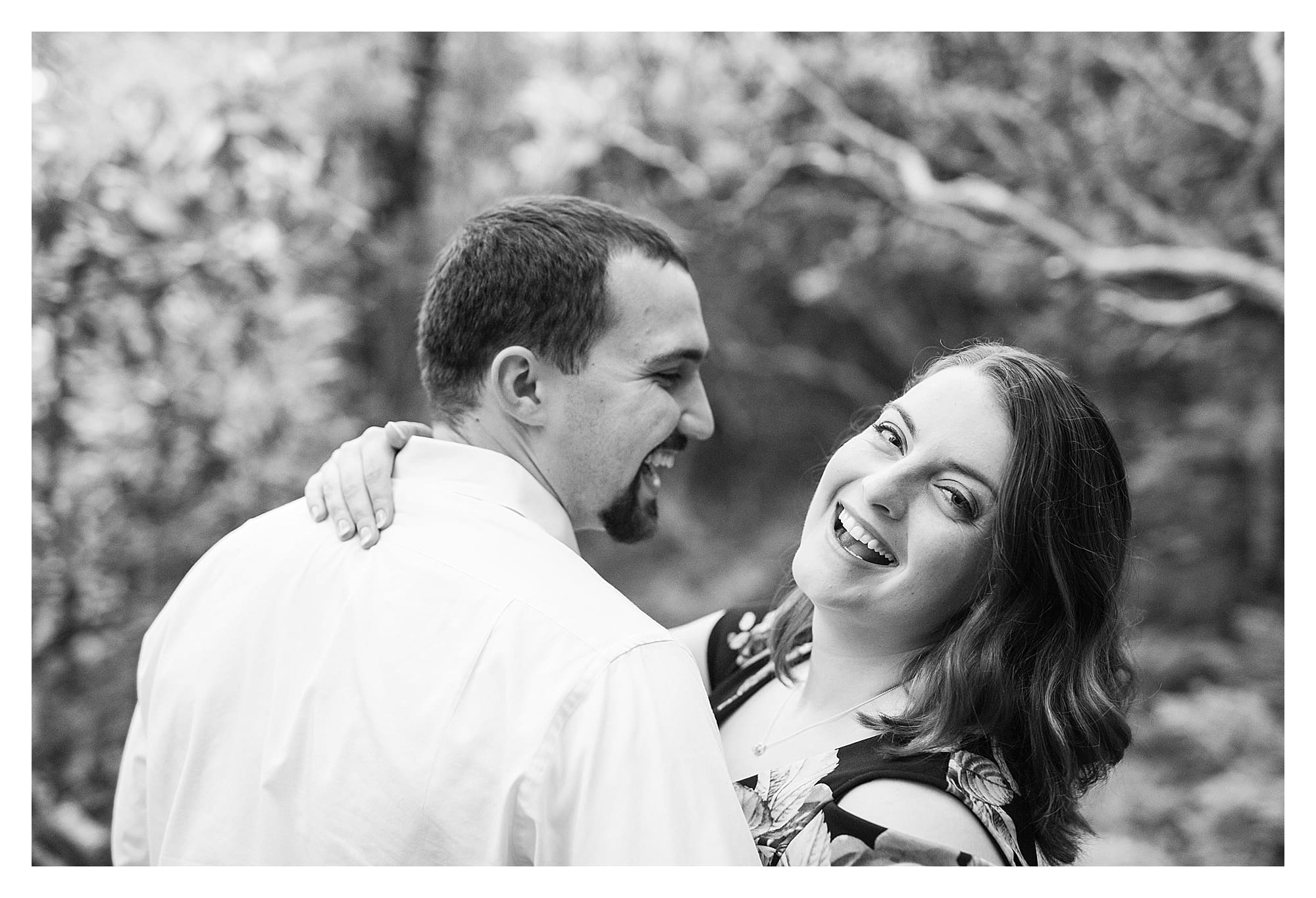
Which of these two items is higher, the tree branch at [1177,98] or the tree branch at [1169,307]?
the tree branch at [1177,98]

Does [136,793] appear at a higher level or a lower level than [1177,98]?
lower

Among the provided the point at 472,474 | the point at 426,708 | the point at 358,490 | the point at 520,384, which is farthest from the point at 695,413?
the point at 426,708

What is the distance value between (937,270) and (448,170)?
188 cm

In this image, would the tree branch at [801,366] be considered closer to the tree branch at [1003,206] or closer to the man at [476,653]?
the tree branch at [1003,206]

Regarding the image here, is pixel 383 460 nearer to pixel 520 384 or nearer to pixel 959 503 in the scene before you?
pixel 520 384

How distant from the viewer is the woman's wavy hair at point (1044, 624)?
4.16ft

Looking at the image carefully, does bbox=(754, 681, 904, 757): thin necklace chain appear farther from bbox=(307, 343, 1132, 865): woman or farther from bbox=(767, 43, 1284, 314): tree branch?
bbox=(767, 43, 1284, 314): tree branch

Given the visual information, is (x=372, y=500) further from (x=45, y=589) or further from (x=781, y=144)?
(x=781, y=144)

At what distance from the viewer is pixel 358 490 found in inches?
47.2

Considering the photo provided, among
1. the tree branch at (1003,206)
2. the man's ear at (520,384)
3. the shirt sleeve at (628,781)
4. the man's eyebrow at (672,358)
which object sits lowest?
the shirt sleeve at (628,781)

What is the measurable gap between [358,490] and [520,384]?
296 millimetres

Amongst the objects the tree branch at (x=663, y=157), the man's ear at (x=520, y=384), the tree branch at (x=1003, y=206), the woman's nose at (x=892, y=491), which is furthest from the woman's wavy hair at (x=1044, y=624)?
the tree branch at (x=663, y=157)

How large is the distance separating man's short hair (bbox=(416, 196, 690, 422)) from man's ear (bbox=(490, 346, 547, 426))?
0.8 inches
